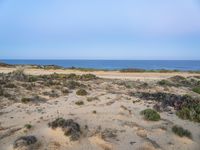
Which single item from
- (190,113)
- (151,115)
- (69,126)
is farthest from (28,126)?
(190,113)

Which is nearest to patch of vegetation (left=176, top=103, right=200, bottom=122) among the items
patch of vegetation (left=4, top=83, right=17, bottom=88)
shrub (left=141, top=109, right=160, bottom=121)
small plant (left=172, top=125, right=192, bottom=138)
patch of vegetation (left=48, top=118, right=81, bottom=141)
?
shrub (left=141, top=109, right=160, bottom=121)

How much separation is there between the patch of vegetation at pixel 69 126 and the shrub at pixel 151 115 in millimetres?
3304

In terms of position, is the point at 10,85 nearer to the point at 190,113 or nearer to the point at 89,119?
the point at 89,119

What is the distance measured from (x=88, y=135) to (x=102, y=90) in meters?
8.11

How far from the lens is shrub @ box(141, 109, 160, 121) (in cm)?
1399

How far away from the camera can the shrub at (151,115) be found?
13989 millimetres

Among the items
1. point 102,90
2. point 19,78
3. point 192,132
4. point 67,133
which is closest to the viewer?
point 67,133

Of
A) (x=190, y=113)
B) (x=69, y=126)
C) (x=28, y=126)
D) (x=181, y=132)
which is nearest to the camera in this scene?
(x=69, y=126)

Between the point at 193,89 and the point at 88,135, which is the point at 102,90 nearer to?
the point at 193,89

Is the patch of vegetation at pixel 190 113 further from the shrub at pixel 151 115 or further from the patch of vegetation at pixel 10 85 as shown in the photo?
the patch of vegetation at pixel 10 85

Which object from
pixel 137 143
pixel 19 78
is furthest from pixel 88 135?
pixel 19 78

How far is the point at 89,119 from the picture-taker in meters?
13.3

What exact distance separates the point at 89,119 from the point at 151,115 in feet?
8.68

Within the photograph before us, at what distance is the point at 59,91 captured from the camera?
60.9ft
